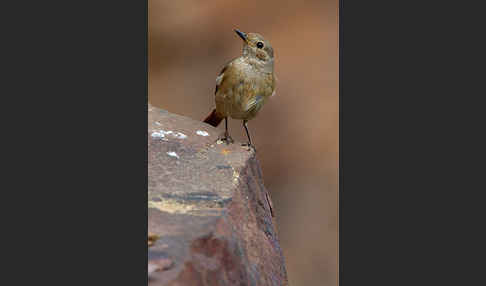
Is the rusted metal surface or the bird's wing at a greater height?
the bird's wing

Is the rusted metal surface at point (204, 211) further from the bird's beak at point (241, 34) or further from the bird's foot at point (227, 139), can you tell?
the bird's beak at point (241, 34)

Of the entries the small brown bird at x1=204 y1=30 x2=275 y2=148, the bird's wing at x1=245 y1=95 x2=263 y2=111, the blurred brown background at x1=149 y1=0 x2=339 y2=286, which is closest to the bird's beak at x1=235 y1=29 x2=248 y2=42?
the small brown bird at x1=204 y1=30 x2=275 y2=148

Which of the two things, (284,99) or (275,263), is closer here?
(275,263)

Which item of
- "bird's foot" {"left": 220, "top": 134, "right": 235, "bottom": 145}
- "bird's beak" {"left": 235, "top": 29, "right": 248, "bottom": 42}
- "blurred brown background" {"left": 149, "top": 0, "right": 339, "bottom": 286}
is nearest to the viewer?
"bird's foot" {"left": 220, "top": 134, "right": 235, "bottom": 145}

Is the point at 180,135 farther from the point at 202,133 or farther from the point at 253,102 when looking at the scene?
the point at 253,102

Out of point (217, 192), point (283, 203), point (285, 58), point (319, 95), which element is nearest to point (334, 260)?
point (283, 203)

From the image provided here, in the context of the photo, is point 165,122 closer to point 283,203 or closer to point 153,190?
point 153,190

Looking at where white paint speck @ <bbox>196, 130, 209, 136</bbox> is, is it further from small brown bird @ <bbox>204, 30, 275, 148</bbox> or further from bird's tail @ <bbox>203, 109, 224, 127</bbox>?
bird's tail @ <bbox>203, 109, 224, 127</bbox>
